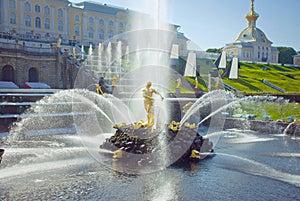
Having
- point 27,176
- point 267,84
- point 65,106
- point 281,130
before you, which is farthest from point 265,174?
point 267,84

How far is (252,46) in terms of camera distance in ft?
266

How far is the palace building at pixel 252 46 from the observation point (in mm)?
79562

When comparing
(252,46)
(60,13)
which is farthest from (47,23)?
(252,46)

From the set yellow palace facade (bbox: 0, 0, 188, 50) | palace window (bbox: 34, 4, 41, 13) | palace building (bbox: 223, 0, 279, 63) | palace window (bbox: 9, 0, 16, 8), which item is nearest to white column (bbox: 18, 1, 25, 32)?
yellow palace facade (bbox: 0, 0, 188, 50)

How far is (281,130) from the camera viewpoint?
65.4ft

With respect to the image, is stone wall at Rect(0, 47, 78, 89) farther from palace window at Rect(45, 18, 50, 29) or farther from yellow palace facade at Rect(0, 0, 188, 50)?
palace window at Rect(45, 18, 50, 29)

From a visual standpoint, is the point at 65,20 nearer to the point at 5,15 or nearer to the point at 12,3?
the point at 12,3

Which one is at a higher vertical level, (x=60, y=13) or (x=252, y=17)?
(x=252, y=17)

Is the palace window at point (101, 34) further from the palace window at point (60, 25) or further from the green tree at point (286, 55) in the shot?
the green tree at point (286, 55)

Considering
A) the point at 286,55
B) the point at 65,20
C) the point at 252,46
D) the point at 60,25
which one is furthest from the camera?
the point at 286,55

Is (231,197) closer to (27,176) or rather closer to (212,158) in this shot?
(212,158)

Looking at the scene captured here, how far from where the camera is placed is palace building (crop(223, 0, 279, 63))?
261 feet

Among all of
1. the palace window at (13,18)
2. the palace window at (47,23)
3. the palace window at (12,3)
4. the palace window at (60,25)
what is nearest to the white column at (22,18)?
the palace window at (13,18)

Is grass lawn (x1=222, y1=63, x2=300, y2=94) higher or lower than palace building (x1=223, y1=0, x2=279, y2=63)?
lower
